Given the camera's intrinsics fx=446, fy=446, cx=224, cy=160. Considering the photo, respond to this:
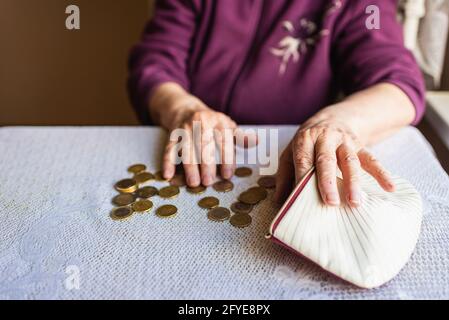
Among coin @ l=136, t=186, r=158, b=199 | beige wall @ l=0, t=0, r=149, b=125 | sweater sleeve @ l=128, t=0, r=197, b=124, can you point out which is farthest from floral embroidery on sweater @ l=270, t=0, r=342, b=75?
beige wall @ l=0, t=0, r=149, b=125

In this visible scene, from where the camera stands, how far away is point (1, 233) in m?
0.53

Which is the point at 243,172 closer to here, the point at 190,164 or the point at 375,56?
the point at 190,164

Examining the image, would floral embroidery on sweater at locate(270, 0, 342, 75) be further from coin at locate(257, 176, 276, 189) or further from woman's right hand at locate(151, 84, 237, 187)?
coin at locate(257, 176, 276, 189)

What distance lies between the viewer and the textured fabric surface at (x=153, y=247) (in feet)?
1.44

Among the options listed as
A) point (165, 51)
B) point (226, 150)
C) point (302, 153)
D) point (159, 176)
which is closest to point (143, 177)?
point (159, 176)

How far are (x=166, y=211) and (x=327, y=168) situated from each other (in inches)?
8.0

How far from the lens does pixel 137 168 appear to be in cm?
67

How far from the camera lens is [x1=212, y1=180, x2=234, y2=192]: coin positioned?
0.61 m

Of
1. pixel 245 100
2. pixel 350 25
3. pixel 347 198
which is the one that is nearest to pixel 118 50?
pixel 245 100

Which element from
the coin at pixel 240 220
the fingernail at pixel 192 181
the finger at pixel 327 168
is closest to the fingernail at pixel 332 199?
the finger at pixel 327 168

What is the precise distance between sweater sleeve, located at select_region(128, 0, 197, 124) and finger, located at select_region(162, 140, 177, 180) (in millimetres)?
243

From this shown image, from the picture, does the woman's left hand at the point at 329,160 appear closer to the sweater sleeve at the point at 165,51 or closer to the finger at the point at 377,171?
the finger at the point at 377,171

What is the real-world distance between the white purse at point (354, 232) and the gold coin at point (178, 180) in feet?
0.64

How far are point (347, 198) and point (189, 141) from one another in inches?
11.2
